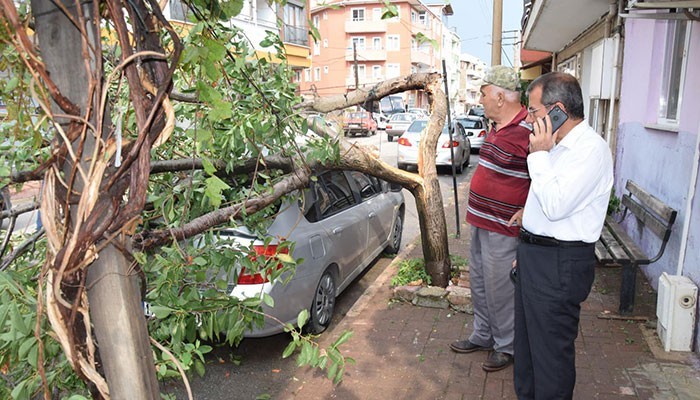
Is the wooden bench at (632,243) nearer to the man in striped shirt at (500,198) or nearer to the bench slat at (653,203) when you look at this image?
the bench slat at (653,203)

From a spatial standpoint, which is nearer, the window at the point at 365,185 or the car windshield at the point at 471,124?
the window at the point at 365,185

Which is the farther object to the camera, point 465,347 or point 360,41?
point 360,41

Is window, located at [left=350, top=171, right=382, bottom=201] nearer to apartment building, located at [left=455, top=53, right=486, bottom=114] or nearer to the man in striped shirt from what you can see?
the man in striped shirt

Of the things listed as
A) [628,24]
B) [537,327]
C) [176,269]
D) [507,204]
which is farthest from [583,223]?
[628,24]

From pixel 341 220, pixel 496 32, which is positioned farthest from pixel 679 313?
pixel 496 32

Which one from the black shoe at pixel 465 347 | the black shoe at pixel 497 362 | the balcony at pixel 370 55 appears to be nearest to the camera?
the black shoe at pixel 497 362

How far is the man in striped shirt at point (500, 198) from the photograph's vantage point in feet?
11.6

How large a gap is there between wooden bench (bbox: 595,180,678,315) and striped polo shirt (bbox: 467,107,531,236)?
5.24 feet

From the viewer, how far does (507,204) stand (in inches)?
140

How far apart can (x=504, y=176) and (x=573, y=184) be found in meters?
1.01

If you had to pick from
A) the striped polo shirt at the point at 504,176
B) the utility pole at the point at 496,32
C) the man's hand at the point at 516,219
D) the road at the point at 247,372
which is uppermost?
the utility pole at the point at 496,32

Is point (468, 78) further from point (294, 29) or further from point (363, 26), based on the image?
point (294, 29)

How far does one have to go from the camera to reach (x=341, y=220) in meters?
5.36

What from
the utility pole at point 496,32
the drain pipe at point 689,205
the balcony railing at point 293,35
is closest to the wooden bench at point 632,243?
the drain pipe at point 689,205
